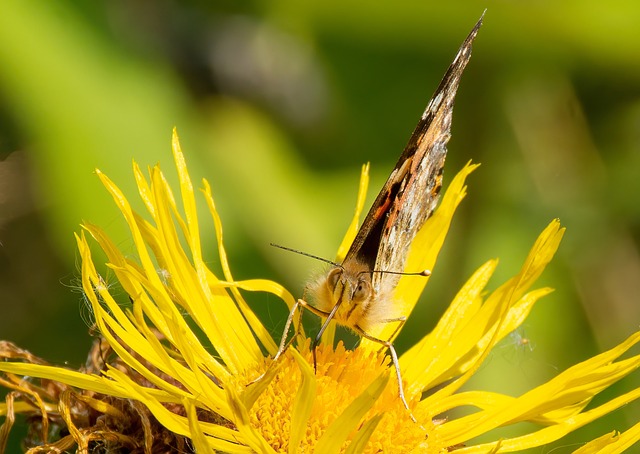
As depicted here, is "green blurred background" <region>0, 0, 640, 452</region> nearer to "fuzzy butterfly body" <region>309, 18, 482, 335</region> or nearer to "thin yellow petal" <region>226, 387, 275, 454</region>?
"fuzzy butterfly body" <region>309, 18, 482, 335</region>

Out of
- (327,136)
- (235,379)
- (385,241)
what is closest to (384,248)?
(385,241)

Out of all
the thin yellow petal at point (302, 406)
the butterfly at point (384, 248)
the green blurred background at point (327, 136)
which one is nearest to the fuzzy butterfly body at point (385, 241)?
the butterfly at point (384, 248)

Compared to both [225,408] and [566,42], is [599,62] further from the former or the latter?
[225,408]

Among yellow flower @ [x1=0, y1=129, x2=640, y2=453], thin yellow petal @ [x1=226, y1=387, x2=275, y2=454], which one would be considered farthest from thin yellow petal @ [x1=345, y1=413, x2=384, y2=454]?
thin yellow petal @ [x1=226, y1=387, x2=275, y2=454]

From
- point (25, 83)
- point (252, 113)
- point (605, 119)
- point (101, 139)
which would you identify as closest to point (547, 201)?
point (605, 119)

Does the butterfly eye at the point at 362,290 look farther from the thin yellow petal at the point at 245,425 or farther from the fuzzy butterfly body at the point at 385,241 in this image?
the thin yellow petal at the point at 245,425

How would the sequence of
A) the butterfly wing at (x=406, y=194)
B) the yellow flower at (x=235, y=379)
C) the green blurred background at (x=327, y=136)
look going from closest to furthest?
the yellow flower at (x=235, y=379) < the butterfly wing at (x=406, y=194) < the green blurred background at (x=327, y=136)
